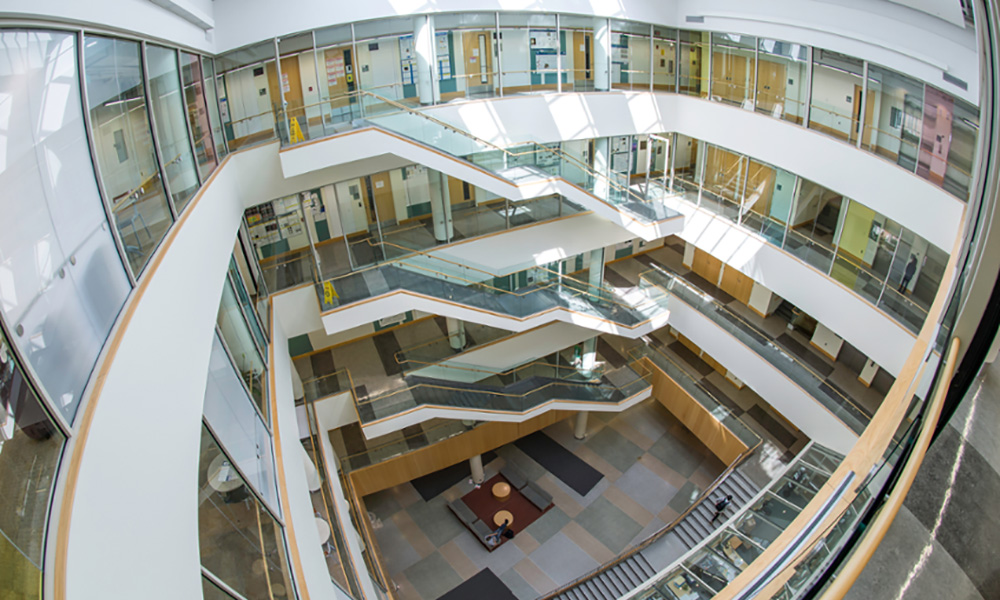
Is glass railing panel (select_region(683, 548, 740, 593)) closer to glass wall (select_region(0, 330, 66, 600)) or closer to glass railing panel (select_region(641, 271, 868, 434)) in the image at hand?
glass railing panel (select_region(641, 271, 868, 434))

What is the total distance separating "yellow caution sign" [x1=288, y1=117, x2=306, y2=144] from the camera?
1115 cm

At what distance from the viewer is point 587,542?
14.3 metres

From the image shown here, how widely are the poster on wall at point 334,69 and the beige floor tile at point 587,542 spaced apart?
12002 millimetres

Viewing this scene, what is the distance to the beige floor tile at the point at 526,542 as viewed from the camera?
559 inches

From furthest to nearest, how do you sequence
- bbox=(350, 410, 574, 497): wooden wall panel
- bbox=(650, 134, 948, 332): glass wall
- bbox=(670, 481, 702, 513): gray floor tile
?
1. bbox=(670, 481, 702, 513): gray floor tile
2. bbox=(350, 410, 574, 497): wooden wall panel
3. bbox=(650, 134, 948, 332): glass wall

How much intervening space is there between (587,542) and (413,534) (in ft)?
14.4

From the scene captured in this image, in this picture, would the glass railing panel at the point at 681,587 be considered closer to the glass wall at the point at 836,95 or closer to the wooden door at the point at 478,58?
the glass wall at the point at 836,95

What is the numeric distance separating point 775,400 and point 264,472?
39.1ft

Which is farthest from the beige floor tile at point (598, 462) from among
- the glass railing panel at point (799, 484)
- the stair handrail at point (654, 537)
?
the glass railing panel at point (799, 484)

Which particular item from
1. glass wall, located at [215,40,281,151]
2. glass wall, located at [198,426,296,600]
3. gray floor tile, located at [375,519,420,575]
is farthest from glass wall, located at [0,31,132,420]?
gray floor tile, located at [375,519,420,575]

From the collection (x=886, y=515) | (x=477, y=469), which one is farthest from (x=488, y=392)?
(x=886, y=515)

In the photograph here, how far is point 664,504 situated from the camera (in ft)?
49.3

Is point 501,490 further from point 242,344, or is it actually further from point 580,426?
point 242,344

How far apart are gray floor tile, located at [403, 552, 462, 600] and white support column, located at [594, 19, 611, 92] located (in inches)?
485
